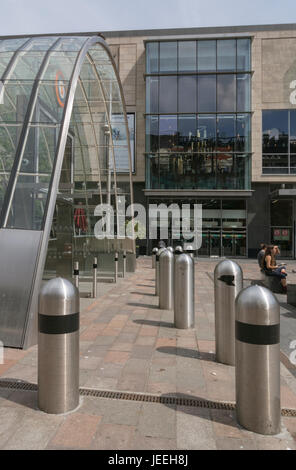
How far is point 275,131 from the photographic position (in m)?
27.5

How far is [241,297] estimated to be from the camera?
310 centimetres

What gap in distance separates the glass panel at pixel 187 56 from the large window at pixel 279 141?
6998mm

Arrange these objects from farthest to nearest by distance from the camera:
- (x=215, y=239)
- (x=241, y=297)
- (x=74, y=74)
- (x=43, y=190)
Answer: (x=215, y=239), (x=74, y=74), (x=43, y=190), (x=241, y=297)

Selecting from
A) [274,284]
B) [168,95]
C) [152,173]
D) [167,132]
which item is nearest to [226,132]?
[167,132]

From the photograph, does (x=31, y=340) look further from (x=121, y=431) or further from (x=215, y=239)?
(x=215, y=239)

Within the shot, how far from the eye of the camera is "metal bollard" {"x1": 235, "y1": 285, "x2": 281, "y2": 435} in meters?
2.91

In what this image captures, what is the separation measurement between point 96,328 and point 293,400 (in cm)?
366

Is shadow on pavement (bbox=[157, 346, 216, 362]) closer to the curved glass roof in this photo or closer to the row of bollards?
the row of bollards

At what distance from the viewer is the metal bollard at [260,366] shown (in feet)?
9.56

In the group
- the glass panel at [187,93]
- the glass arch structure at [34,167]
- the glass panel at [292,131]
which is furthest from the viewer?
the glass panel at [292,131]

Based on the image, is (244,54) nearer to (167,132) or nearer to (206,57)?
(206,57)

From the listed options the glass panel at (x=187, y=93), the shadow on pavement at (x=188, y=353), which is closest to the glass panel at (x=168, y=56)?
the glass panel at (x=187, y=93)

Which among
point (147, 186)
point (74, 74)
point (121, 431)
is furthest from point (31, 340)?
point (147, 186)

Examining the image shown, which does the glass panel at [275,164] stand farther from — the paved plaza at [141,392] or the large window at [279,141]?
the paved plaza at [141,392]
